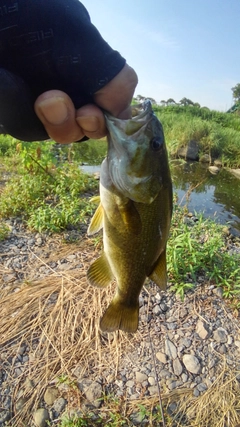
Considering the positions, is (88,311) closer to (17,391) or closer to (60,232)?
(17,391)

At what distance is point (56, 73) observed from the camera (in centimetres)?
127

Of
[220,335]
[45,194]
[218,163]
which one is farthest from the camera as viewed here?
[218,163]

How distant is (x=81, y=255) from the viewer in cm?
483

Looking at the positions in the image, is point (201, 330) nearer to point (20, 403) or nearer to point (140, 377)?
point (140, 377)

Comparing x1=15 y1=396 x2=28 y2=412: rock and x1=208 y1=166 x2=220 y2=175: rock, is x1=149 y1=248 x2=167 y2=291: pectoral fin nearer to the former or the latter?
x1=15 y1=396 x2=28 y2=412: rock

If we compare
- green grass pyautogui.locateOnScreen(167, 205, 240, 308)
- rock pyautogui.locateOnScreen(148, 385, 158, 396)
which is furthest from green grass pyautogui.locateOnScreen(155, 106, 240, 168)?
rock pyautogui.locateOnScreen(148, 385, 158, 396)

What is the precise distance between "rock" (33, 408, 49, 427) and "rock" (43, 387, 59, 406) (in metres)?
0.08

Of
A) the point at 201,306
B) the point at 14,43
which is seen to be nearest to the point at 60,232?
the point at 201,306

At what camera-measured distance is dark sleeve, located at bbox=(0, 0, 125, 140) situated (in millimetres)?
1143

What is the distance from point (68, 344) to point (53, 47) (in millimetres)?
3001

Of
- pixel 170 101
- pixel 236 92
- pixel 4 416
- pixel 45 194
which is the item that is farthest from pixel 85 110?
pixel 236 92

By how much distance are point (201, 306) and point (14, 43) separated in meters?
3.59

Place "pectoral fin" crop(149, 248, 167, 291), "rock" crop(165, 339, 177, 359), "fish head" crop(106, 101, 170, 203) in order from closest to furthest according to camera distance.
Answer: "fish head" crop(106, 101, 170, 203) < "pectoral fin" crop(149, 248, 167, 291) < "rock" crop(165, 339, 177, 359)

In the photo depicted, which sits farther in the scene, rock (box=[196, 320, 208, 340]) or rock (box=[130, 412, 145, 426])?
rock (box=[196, 320, 208, 340])
